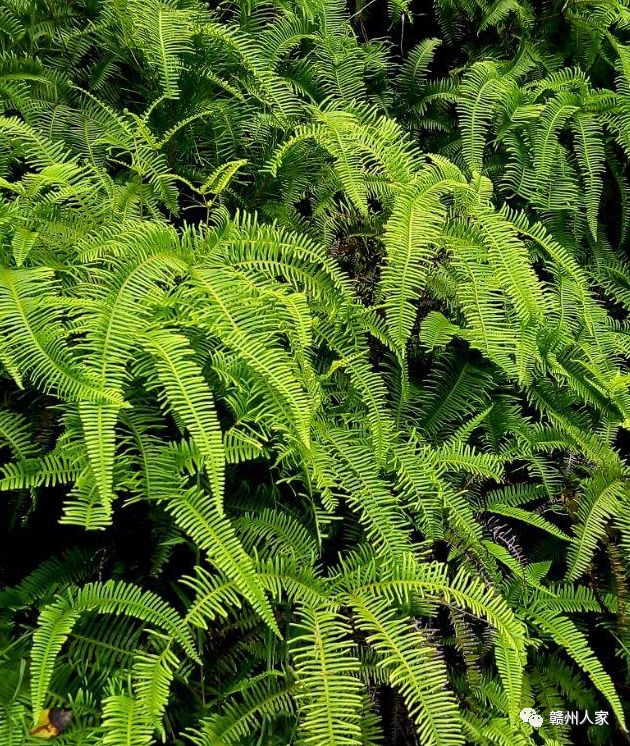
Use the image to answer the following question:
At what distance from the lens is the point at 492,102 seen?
2939 millimetres

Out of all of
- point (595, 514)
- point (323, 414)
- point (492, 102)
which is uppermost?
point (492, 102)

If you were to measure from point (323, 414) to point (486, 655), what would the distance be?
0.98 m

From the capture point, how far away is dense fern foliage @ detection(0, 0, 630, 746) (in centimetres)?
176

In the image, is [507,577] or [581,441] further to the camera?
[581,441]

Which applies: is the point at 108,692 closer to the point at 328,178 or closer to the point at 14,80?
the point at 328,178

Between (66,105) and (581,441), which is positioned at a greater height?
(66,105)

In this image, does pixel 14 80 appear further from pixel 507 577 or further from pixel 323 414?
pixel 507 577

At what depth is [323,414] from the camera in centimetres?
222

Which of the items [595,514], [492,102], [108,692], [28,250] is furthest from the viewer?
[492,102]

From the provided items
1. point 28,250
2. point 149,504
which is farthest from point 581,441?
point 28,250

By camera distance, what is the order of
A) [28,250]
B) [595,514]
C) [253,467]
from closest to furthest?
[28,250], [253,467], [595,514]

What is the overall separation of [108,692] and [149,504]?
485 mm

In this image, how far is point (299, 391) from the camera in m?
1.81

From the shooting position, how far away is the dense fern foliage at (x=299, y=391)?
1762 millimetres
